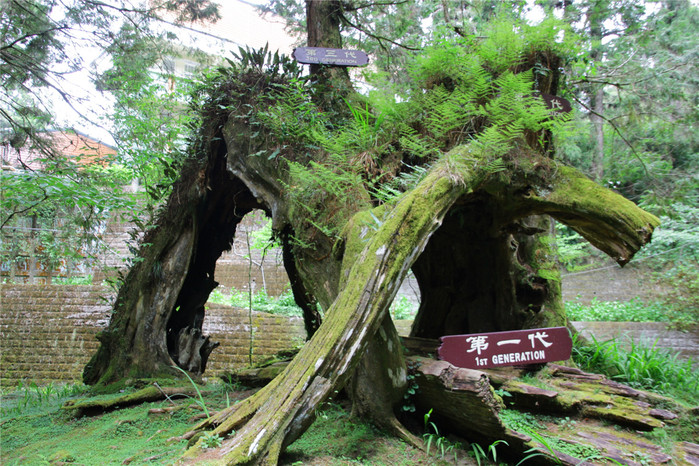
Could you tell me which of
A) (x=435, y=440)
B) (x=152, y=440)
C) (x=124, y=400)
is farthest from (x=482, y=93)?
(x=124, y=400)

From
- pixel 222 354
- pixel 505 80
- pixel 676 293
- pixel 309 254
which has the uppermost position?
pixel 505 80

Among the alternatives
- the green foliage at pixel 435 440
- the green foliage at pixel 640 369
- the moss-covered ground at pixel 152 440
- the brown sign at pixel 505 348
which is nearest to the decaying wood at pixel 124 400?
the moss-covered ground at pixel 152 440

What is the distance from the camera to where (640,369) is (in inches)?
188

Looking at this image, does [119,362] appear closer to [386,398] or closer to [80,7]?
[386,398]

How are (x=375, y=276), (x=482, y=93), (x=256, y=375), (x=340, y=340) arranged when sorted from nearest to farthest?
(x=340, y=340) → (x=375, y=276) → (x=482, y=93) → (x=256, y=375)

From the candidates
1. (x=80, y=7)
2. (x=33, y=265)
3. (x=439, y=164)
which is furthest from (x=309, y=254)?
(x=33, y=265)

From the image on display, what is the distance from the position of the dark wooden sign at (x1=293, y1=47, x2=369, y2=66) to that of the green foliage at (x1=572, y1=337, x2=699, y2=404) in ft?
14.5

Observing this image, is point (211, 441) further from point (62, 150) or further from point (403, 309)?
point (403, 309)

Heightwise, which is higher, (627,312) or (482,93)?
(482,93)

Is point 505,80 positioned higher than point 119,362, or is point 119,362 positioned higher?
point 505,80

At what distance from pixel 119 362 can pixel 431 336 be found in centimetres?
410

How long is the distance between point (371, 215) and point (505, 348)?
1.60 meters

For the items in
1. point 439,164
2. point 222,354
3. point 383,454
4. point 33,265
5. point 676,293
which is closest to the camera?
point 383,454

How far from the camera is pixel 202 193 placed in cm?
577
